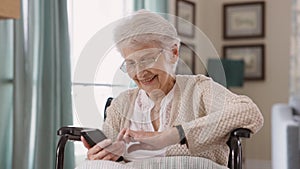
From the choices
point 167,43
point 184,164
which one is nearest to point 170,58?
point 167,43

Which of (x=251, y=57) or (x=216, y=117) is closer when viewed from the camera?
(x=216, y=117)

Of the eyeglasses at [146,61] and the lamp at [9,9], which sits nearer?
the eyeglasses at [146,61]

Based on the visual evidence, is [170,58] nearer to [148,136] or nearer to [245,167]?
[148,136]

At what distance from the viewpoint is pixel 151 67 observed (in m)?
1.41

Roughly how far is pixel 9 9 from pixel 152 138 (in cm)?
104

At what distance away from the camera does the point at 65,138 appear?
166 centimetres

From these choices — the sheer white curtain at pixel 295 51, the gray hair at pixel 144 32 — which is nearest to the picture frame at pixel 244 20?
the sheer white curtain at pixel 295 51

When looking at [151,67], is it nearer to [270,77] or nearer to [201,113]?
[201,113]

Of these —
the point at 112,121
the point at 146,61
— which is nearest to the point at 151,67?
the point at 146,61

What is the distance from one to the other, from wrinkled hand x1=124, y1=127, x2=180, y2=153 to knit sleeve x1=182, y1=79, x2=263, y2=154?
0.05 m

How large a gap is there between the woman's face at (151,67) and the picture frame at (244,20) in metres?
3.88

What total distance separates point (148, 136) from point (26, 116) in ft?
4.80

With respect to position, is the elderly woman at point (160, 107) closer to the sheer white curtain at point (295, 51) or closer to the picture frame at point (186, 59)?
the picture frame at point (186, 59)

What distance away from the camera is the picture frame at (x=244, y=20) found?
5.15 metres
